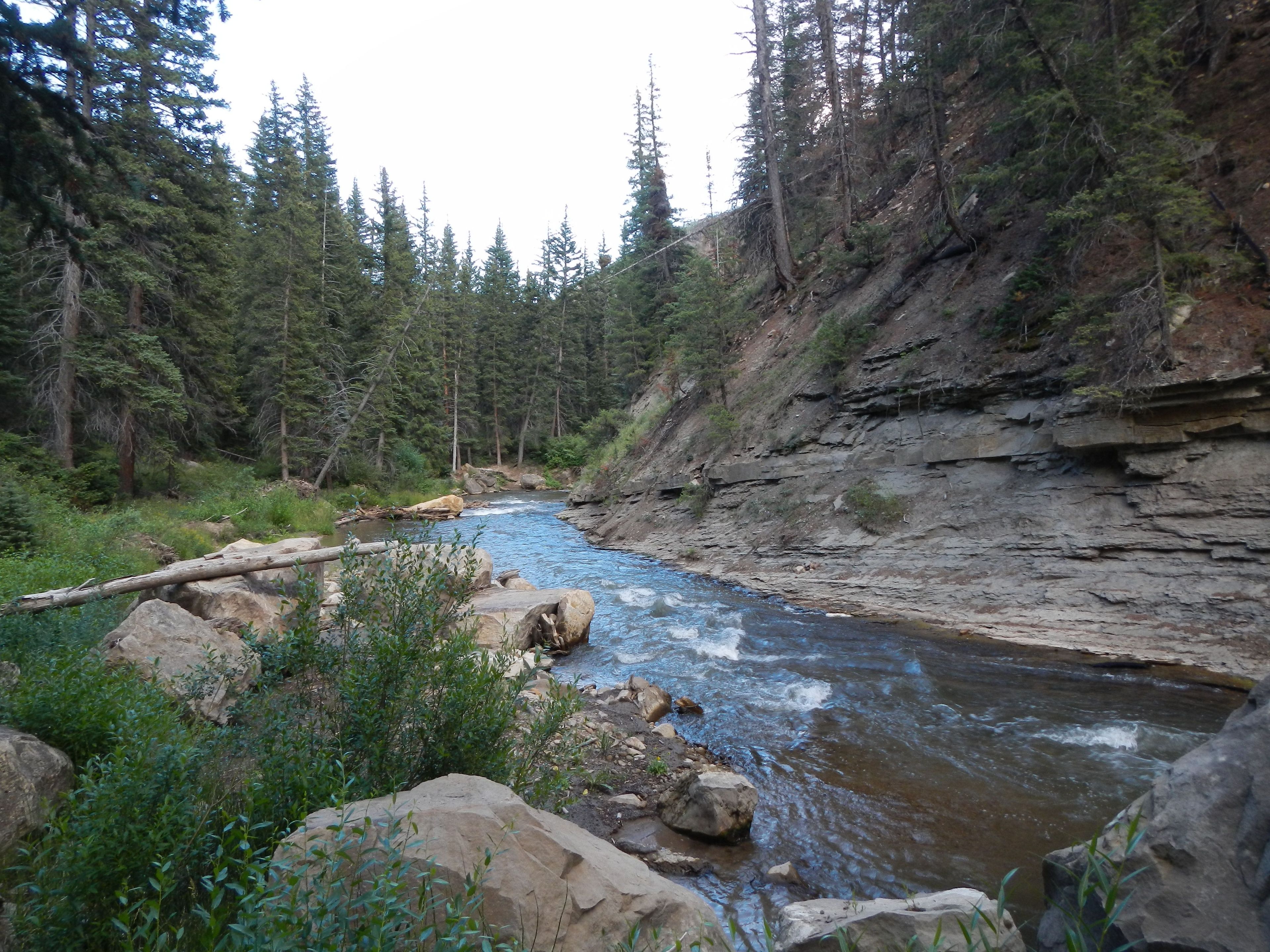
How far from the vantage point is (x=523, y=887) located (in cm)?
297

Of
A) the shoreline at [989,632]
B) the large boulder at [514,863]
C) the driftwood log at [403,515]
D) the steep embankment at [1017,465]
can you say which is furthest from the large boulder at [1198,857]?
the driftwood log at [403,515]

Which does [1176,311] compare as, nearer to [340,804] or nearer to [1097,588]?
[1097,588]

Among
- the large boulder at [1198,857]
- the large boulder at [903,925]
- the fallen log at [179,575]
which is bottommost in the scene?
the large boulder at [903,925]

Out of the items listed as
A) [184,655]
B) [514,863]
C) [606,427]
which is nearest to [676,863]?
[514,863]

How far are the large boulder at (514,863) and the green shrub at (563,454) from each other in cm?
4002

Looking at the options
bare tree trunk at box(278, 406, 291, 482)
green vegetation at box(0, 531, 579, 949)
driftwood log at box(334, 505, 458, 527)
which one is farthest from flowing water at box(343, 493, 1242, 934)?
bare tree trunk at box(278, 406, 291, 482)

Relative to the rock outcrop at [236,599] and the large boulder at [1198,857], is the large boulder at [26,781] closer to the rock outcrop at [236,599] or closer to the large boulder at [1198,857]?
the rock outcrop at [236,599]

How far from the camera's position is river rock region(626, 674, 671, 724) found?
26.4 ft

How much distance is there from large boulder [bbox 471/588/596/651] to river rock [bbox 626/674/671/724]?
192 centimetres

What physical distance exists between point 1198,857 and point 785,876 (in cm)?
277

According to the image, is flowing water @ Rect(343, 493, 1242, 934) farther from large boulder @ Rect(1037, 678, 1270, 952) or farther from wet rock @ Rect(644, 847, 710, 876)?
large boulder @ Rect(1037, 678, 1270, 952)

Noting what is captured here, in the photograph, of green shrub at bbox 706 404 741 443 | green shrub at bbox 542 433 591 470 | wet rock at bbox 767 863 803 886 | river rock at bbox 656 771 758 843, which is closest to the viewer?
wet rock at bbox 767 863 803 886

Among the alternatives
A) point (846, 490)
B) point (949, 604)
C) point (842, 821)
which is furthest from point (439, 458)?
point (842, 821)

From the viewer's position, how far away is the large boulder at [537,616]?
9812 millimetres
